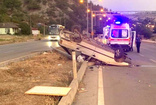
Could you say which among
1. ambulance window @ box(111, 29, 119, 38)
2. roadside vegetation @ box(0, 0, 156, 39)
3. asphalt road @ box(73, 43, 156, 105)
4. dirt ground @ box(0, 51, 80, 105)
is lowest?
asphalt road @ box(73, 43, 156, 105)

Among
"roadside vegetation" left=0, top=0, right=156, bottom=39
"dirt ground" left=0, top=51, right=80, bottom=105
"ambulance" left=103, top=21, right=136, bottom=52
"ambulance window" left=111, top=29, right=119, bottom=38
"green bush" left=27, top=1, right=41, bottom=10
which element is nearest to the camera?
"dirt ground" left=0, top=51, right=80, bottom=105

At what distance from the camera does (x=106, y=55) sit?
14883mm

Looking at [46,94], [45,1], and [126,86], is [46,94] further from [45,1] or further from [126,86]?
[45,1]

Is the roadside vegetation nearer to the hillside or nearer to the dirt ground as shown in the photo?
the hillside

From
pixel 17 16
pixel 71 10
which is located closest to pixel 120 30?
pixel 17 16

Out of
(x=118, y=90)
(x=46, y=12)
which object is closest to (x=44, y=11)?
(x=46, y=12)

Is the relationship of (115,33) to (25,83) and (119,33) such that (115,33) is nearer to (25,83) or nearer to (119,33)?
(119,33)

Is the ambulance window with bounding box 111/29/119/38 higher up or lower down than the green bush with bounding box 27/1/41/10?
lower down

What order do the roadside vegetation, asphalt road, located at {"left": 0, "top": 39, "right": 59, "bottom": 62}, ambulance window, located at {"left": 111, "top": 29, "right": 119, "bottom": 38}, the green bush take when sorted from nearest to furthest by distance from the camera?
asphalt road, located at {"left": 0, "top": 39, "right": 59, "bottom": 62}, ambulance window, located at {"left": 111, "top": 29, "right": 119, "bottom": 38}, the roadside vegetation, the green bush

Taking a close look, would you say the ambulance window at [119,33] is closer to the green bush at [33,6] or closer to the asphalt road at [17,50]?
the asphalt road at [17,50]

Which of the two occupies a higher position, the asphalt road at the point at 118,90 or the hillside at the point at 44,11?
the hillside at the point at 44,11

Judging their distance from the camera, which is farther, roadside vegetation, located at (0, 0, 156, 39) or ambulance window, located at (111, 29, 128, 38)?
roadside vegetation, located at (0, 0, 156, 39)

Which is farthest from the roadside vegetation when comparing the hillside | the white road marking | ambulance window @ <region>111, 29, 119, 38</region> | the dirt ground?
the white road marking

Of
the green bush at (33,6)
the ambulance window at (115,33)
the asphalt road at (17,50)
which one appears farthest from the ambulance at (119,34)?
the green bush at (33,6)
